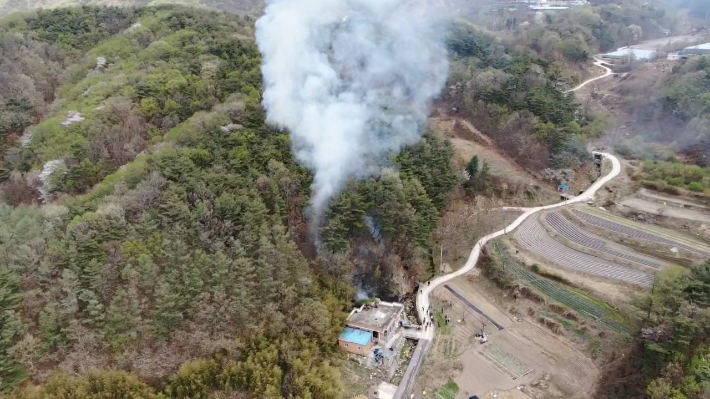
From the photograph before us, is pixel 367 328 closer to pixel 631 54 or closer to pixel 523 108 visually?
pixel 523 108

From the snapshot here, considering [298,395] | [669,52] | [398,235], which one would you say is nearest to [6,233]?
[298,395]

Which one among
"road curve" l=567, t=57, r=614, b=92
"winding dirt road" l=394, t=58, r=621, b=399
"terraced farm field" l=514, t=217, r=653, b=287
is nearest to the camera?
"winding dirt road" l=394, t=58, r=621, b=399

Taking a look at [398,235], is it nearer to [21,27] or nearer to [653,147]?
[653,147]

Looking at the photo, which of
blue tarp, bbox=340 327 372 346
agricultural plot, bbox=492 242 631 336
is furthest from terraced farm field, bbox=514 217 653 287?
blue tarp, bbox=340 327 372 346

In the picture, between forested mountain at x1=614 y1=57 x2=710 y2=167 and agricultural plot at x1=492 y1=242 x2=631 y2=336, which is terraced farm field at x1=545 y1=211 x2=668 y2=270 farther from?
forested mountain at x1=614 y1=57 x2=710 y2=167

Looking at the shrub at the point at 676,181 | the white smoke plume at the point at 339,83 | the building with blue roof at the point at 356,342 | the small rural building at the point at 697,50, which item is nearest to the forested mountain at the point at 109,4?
the white smoke plume at the point at 339,83

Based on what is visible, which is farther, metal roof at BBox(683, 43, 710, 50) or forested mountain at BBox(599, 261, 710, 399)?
metal roof at BBox(683, 43, 710, 50)
